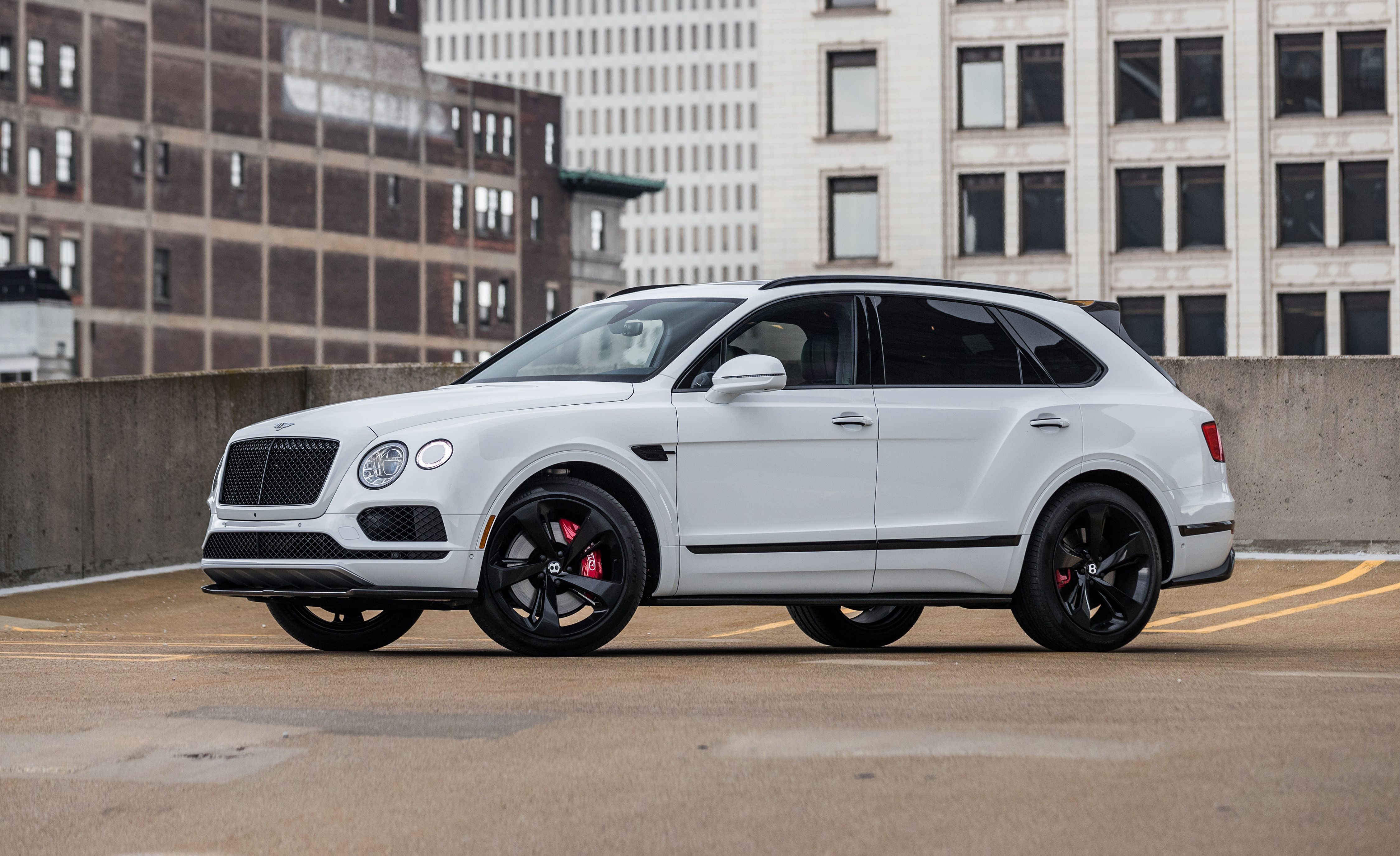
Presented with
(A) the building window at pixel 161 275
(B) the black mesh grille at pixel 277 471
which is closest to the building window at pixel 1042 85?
(A) the building window at pixel 161 275

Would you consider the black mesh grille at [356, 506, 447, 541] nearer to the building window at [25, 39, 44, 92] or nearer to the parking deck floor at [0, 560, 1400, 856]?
the parking deck floor at [0, 560, 1400, 856]

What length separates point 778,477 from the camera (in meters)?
8.98

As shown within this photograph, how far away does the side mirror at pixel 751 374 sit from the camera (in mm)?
8781

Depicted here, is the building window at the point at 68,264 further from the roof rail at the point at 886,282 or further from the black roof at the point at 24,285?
the roof rail at the point at 886,282

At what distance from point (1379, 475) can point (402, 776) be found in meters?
14.5

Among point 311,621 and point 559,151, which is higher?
point 559,151

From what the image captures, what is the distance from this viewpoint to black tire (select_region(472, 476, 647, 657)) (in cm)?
849

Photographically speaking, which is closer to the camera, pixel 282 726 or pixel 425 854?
pixel 425 854

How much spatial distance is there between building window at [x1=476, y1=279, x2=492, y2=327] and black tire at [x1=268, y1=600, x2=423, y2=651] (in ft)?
266

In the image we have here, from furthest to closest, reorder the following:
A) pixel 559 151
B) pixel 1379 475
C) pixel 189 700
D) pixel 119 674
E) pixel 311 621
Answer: pixel 559 151 < pixel 1379 475 < pixel 311 621 < pixel 119 674 < pixel 189 700

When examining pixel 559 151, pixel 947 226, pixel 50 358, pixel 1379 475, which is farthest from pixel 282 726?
pixel 559 151

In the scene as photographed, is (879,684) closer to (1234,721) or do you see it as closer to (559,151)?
(1234,721)

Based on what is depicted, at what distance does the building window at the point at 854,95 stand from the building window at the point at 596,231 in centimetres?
3526

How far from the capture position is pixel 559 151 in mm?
94938
